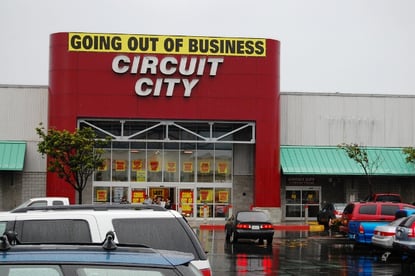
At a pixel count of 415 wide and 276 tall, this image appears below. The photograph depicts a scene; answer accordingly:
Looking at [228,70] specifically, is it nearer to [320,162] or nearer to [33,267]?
[320,162]

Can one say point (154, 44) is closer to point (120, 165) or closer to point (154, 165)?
point (154, 165)

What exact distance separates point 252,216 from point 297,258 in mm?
6563

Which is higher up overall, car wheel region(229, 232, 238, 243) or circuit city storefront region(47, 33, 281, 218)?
circuit city storefront region(47, 33, 281, 218)

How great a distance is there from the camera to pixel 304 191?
1863 inches

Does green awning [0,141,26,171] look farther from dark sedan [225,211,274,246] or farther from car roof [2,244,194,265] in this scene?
car roof [2,244,194,265]

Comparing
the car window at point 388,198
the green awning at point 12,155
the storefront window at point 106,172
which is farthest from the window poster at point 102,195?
the car window at point 388,198

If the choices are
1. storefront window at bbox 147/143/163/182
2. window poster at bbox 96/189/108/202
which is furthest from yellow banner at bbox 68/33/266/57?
window poster at bbox 96/189/108/202

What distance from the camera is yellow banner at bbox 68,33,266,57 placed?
142ft

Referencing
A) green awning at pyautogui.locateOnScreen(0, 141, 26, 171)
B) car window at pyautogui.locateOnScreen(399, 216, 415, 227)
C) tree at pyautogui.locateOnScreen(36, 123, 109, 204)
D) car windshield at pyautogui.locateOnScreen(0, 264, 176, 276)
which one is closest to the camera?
car windshield at pyautogui.locateOnScreen(0, 264, 176, 276)

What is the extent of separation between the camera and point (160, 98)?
43.8m

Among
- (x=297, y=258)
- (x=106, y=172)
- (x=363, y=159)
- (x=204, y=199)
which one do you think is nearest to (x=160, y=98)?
(x=106, y=172)

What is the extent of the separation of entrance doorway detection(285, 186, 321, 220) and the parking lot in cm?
1285

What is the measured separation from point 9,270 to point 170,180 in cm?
4171

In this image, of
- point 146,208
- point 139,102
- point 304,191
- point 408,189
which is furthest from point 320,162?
point 146,208
